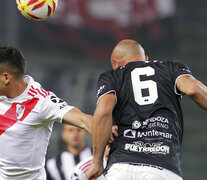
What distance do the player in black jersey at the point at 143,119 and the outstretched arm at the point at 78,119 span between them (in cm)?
21

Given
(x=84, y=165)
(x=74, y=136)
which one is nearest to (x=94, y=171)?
(x=84, y=165)

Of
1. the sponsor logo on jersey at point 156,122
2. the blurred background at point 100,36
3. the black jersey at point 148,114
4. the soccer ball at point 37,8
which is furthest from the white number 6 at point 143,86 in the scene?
the blurred background at point 100,36

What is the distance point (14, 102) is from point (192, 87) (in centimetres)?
149

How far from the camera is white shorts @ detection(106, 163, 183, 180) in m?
4.02

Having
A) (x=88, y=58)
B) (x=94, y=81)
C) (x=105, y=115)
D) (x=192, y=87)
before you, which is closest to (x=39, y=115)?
(x=105, y=115)

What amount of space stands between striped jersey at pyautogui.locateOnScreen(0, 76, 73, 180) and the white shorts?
2.33 feet

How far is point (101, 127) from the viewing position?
13.4 ft

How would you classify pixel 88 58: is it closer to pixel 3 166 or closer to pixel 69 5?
pixel 69 5

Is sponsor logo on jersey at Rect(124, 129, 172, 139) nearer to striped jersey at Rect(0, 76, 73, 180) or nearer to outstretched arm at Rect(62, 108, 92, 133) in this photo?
outstretched arm at Rect(62, 108, 92, 133)

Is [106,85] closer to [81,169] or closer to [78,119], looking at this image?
[78,119]

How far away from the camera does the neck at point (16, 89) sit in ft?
15.0

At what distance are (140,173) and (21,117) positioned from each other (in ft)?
3.68

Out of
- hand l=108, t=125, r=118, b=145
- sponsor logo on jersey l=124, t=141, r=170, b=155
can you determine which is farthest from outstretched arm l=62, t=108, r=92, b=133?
sponsor logo on jersey l=124, t=141, r=170, b=155

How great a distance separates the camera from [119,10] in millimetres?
12703
